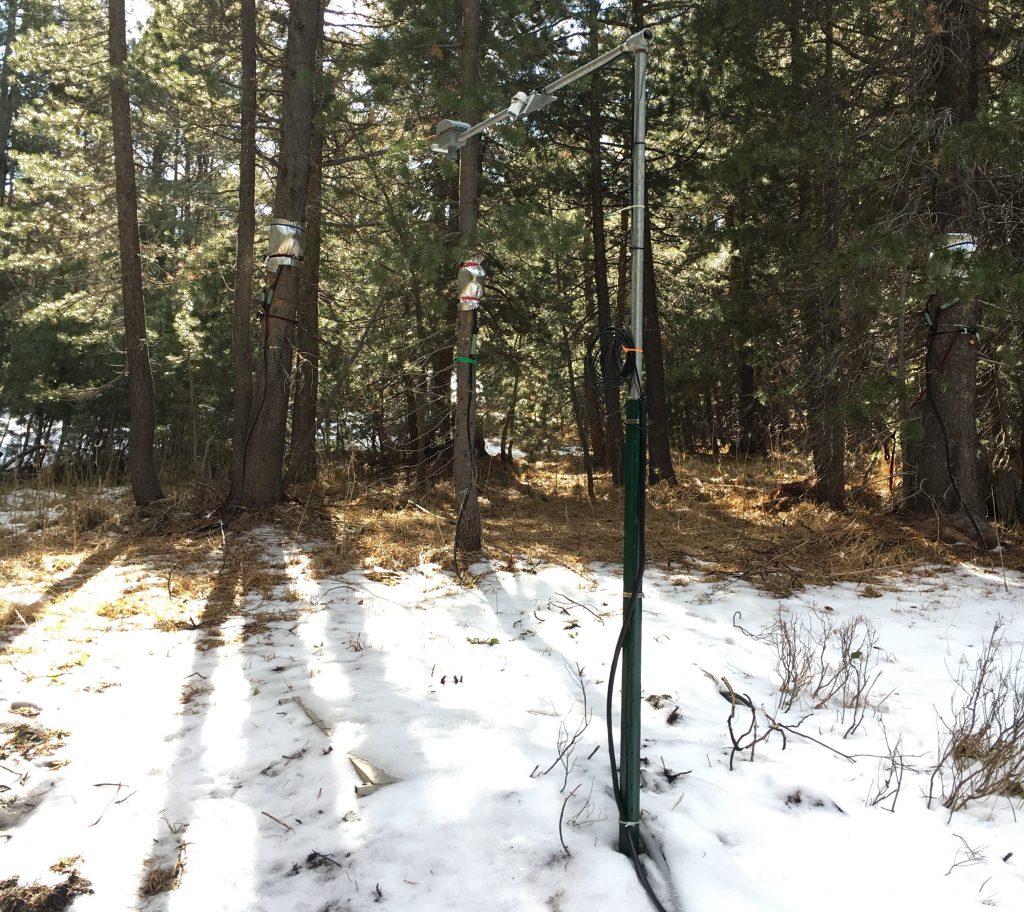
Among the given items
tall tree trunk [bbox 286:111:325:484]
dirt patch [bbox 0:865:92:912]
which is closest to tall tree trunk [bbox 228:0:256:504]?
tall tree trunk [bbox 286:111:325:484]

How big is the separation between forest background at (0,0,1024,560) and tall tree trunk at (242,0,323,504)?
0.13ft

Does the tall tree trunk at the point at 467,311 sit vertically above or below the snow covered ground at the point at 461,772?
A: above

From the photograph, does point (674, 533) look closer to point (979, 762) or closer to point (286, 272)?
point (979, 762)

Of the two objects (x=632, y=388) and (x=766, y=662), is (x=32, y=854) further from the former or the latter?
(x=766, y=662)

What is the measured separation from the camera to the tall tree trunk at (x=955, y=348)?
23.0 ft

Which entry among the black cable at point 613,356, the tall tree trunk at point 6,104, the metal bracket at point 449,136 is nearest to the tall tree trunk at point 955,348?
the metal bracket at point 449,136

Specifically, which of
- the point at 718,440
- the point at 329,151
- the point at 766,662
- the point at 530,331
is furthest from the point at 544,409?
the point at 766,662

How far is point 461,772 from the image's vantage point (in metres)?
3.20

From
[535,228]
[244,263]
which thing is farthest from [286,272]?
[535,228]

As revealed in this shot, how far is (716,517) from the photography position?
9672mm

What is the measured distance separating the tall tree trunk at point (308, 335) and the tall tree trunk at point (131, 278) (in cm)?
179

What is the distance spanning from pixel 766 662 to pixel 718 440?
1366 cm

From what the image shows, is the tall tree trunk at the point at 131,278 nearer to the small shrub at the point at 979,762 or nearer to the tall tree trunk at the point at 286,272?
the tall tree trunk at the point at 286,272

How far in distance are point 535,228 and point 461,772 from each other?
4852mm
